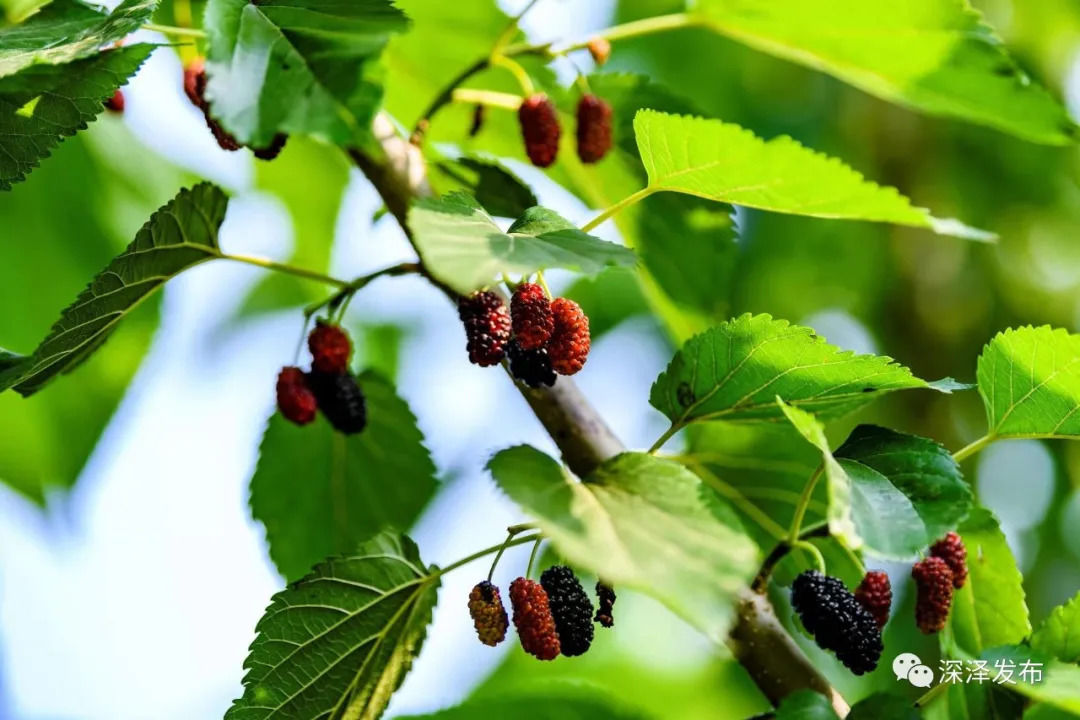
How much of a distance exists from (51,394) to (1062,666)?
97 centimetres

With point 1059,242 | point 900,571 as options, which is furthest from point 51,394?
point 1059,242

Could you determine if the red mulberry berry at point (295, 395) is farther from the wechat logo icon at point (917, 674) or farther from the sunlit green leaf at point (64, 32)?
the wechat logo icon at point (917, 674)

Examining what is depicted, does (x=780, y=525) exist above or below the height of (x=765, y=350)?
below

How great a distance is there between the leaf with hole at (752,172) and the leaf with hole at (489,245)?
0.10 meters

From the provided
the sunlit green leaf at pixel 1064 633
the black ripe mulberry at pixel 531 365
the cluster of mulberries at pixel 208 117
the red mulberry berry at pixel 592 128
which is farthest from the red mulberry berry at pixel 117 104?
the sunlit green leaf at pixel 1064 633

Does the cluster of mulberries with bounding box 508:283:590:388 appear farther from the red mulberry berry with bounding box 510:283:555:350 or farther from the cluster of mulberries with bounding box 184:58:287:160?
the cluster of mulberries with bounding box 184:58:287:160

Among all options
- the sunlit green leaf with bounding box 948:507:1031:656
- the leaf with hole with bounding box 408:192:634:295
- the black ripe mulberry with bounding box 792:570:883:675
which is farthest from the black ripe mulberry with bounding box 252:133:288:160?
the sunlit green leaf with bounding box 948:507:1031:656

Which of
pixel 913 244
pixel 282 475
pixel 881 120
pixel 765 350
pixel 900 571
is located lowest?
pixel 900 571

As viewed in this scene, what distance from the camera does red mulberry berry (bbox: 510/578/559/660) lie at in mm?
635

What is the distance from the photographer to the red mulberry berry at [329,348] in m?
0.75

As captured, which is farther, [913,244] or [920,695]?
[913,244]

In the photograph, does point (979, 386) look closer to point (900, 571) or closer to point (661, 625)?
point (900, 571)

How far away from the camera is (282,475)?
945 millimetres

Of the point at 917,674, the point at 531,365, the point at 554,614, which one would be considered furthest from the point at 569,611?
the point at 917,674
